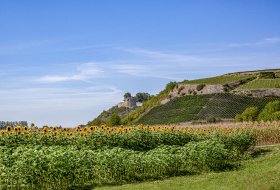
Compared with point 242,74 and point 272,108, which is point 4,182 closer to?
point 272,108

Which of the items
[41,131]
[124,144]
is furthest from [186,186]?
[41,131]

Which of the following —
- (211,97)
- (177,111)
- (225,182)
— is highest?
(211,97)

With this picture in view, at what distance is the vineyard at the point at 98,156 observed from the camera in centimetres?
1146

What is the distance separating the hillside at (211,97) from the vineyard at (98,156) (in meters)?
35.2

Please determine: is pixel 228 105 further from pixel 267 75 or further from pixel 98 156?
pixel 98 156

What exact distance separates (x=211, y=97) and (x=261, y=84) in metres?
7.69

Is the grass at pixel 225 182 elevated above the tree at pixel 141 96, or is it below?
below

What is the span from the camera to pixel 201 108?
55.7 meters

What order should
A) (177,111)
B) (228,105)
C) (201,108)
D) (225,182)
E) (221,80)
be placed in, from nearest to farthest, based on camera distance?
(225,182), (228,105), (201,108), (177,111), (221,80)

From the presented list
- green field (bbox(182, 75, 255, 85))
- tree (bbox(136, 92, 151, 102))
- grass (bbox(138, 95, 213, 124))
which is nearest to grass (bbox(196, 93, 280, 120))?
grass (bbox(138, 95, 213, 124))

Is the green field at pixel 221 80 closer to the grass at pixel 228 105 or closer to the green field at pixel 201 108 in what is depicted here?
the green field at pixel 201 108

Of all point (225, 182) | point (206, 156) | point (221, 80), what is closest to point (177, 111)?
Result: point (221, 80)

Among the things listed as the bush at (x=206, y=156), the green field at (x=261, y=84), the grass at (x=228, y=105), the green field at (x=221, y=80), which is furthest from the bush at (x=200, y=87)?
the bush at (x=206, y=156)

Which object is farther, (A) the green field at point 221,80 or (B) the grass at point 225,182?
(A) the green field at point 221,80
